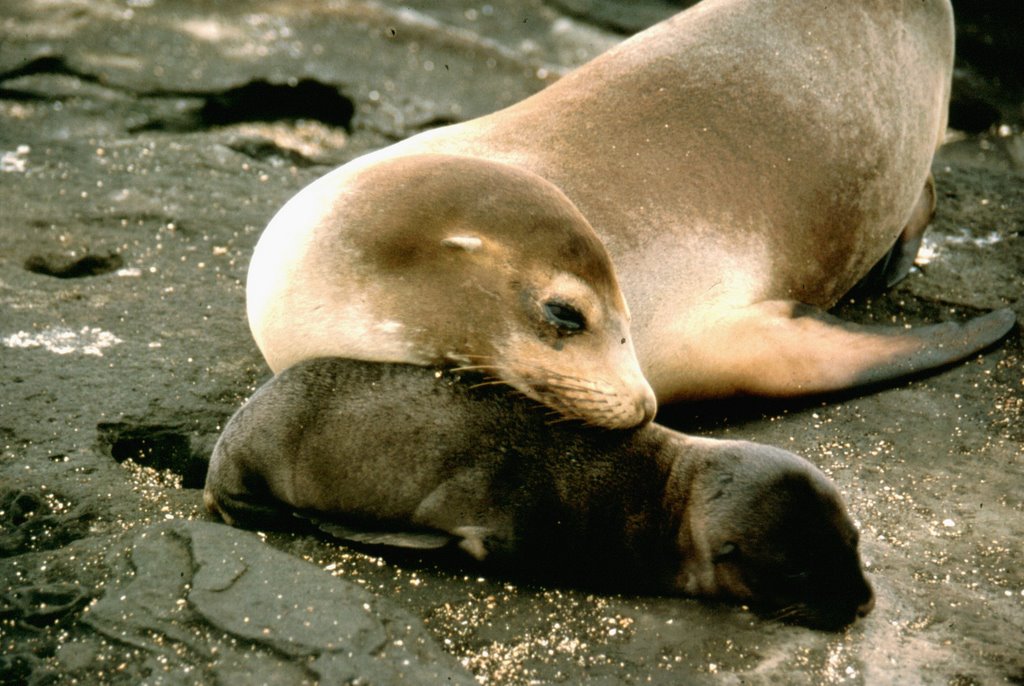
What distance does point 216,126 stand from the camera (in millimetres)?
7340

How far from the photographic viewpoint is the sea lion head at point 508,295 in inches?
138

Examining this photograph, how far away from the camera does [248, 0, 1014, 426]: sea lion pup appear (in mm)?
3584

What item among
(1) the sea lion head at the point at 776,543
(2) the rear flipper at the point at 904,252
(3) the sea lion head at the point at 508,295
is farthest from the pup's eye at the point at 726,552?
(2) the rear flipper at the point at 904,252

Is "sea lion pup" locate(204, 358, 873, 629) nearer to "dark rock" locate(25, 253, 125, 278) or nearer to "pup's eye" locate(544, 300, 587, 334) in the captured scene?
"pup's eye" locate(544, 300, 587, 334)

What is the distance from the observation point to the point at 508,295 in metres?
3.52

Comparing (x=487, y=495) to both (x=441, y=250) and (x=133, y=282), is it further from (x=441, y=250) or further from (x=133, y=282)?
(x=133, y=282)

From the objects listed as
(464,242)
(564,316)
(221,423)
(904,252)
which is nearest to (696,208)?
(564,316)

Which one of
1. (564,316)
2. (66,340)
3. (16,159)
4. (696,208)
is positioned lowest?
(16,159)

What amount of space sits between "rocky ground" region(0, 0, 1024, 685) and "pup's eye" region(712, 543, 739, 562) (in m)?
0.13

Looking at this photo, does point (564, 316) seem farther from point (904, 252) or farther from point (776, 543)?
point (904, 252)

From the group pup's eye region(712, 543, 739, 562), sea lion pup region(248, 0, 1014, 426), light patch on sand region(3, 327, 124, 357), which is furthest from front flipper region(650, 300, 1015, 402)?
light patch on sand region(3, 327, 124, 357)

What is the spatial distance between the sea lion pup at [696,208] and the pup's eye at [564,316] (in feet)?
0.06

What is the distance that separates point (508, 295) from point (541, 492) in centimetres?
58

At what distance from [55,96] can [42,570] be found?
4.79 metres
